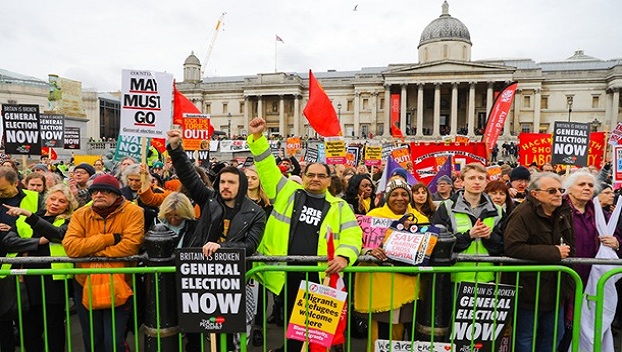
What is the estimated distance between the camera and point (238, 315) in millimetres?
3252

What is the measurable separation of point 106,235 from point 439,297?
9.75 feet

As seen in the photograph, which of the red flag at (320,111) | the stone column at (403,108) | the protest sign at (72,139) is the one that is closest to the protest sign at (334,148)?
the red flag at (320,111)

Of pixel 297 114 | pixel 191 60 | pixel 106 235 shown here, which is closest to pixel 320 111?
pixel 106 235

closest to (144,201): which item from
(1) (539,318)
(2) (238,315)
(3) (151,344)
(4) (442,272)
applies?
(3) (151,344)

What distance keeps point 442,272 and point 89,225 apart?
125 inches

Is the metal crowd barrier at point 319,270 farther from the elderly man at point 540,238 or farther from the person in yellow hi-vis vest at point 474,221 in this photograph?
the person in yellow hi-vis vest at point 474,221

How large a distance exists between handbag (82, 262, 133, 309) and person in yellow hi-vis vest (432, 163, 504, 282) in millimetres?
3005

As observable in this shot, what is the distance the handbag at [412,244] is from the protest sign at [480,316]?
49 cm

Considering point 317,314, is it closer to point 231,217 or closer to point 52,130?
point 231,217

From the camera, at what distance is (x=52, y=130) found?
12773 millimetres

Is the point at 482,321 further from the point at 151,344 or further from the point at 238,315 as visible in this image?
the point at 151,344

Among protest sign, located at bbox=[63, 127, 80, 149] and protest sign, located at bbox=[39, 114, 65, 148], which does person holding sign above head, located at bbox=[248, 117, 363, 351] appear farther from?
protest sign, located at bbox=[63, 127, 80, 149]

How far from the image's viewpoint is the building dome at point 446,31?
2376 inches

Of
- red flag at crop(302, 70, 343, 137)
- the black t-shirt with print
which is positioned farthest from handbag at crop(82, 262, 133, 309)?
red flag at crop(302, 70, 343, 137)
